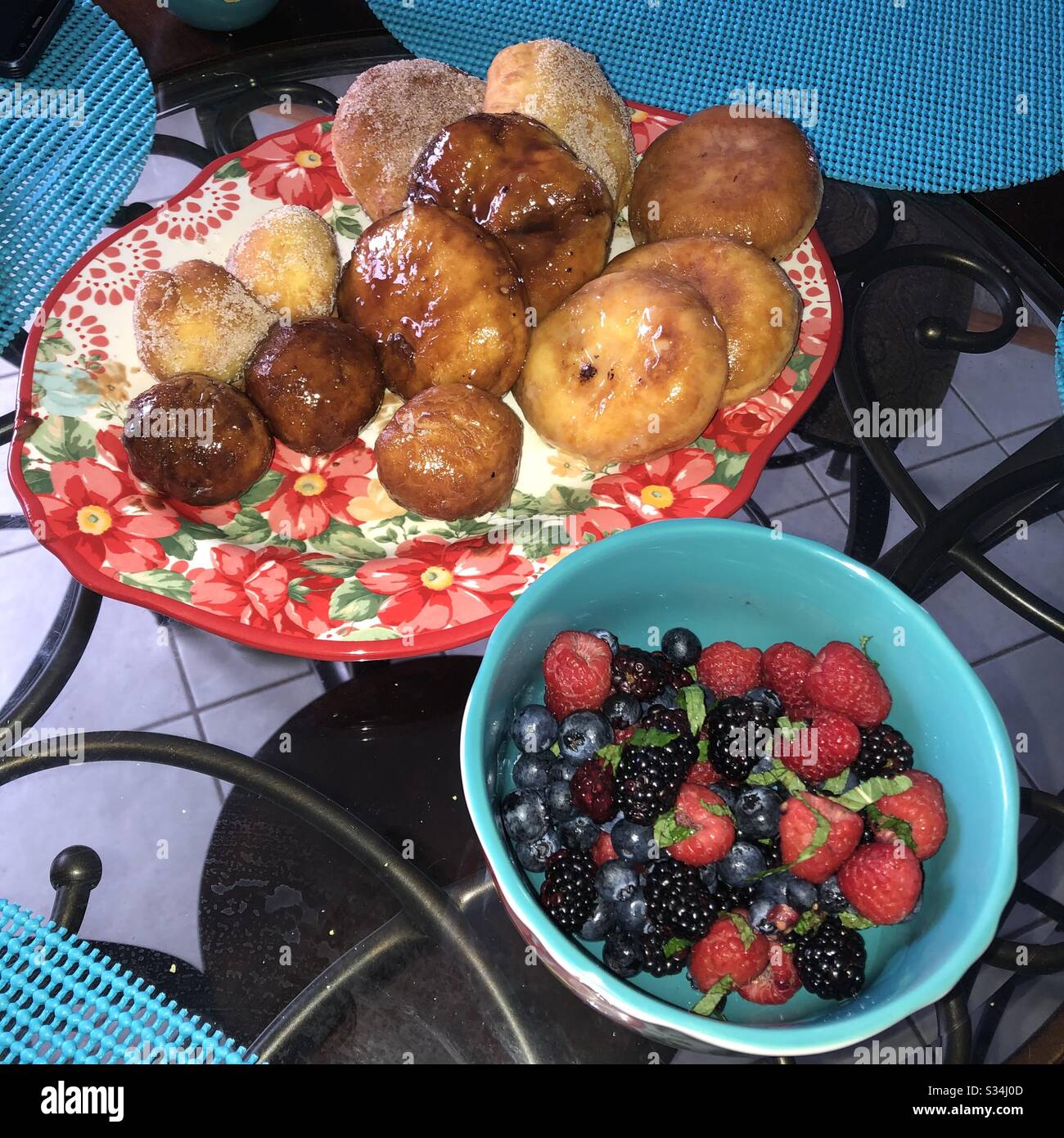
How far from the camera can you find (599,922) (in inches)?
26.7

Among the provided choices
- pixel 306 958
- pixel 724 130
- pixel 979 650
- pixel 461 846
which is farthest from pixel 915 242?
pixel 306 958

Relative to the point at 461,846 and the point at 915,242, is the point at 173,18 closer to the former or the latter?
the point at 915,242

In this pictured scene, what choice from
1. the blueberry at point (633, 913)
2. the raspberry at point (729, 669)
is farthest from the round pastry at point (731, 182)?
the blueberry at point (633, 913)

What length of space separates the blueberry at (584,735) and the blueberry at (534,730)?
0.05 ft

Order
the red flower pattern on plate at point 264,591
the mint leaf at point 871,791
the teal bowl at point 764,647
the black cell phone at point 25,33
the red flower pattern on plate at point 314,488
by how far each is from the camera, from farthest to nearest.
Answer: the black cell phone at point 25,33, the red flower pattern on plate at point 314,488, the red flower pattern on plate at point 264,591, the mint leaf at point 871,791, the teal bowl at point 764,647

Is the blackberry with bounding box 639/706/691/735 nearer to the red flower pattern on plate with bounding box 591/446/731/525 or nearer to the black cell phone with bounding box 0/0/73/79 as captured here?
the red flower pattern on plate with bounding box 591/446/731/525

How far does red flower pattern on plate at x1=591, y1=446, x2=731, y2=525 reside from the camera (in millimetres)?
914

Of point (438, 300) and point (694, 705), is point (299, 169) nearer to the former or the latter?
point (438, 300)

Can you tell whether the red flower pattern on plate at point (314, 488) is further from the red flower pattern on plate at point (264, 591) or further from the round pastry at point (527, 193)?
the round pastry at point (527, 193)

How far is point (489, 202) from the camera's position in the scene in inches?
36.2

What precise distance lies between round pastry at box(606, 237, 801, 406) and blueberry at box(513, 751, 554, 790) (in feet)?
1.37

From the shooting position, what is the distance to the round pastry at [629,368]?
0.85m

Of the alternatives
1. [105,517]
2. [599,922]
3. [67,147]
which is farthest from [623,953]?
[67,147]

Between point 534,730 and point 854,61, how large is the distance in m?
0.96
